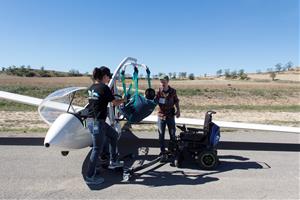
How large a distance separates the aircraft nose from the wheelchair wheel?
224cm

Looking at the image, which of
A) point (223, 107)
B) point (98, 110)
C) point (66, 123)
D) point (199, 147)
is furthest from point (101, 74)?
point (223, 107)

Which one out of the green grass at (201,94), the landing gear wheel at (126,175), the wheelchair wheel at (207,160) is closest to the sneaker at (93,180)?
the landing gear wheel at (126,175)

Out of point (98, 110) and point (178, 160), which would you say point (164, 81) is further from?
point (98, 110)

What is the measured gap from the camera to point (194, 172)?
18.3 ft

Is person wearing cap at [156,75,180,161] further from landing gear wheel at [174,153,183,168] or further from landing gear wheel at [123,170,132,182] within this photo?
landing gear wheel at [123,170,132,182]

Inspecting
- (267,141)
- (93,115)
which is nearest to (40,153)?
(93,115)

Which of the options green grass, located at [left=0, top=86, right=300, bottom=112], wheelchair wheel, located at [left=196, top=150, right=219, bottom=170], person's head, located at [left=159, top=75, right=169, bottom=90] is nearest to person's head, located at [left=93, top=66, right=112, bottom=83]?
person's head, located at [left=159, top=75, right=169, bottom=90]

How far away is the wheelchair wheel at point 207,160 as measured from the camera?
226 inches

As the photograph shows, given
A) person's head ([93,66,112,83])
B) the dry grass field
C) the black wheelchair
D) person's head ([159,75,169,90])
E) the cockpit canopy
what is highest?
person's head ([93,66,112,83])

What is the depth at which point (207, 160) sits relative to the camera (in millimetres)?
Result: 5793

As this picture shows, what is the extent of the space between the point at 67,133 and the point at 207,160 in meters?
2.71

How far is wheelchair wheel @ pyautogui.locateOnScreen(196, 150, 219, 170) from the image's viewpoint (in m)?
5.74

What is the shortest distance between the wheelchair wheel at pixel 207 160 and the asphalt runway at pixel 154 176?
4.9 inches

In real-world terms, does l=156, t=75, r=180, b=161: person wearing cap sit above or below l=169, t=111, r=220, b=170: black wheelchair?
above
